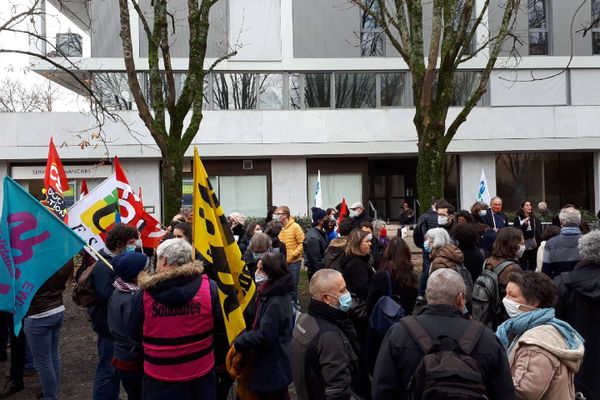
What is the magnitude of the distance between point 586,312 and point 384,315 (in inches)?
66.1

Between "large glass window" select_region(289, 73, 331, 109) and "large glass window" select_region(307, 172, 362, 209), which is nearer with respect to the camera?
"large glass window" select_region(289, 73, 331, 109)

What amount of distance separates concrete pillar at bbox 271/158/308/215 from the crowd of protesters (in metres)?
16.9

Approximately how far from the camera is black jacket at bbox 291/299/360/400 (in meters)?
3.69

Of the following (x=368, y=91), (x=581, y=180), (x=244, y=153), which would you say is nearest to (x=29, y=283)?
(x=244, y=153)

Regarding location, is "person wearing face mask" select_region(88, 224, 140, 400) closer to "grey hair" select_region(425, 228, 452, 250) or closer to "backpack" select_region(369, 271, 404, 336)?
"backpack" select_region(369, 271, 404, 336)

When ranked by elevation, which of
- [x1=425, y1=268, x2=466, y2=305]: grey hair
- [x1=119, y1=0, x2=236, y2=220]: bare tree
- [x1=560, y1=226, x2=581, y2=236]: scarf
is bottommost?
[x1=425, y1=268, x2=466, y2=305]: grey hair

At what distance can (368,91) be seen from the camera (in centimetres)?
2391

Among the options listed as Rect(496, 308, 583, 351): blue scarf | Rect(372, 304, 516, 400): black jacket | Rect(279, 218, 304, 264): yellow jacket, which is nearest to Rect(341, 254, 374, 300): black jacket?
Rect(496, 308, 583, 351): blue scarf

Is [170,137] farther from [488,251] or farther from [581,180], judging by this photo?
[581,180]

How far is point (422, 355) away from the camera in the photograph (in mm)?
3062

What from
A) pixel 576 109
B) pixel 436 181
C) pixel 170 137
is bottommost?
pixel 436 181

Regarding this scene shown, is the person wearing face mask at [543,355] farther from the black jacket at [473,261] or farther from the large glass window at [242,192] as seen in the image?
the large glass window at [242,192]

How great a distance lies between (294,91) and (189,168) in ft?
17.7

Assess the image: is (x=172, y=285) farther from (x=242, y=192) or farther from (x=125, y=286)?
(x=242, y=192)
